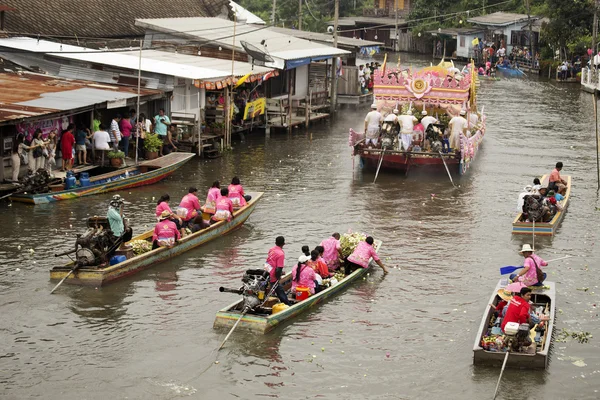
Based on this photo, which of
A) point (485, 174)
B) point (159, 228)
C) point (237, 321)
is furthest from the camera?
point (485, 174)

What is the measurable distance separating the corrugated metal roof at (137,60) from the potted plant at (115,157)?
4.29 meters

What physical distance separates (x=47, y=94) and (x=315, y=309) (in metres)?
13.2

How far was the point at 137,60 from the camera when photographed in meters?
32.9

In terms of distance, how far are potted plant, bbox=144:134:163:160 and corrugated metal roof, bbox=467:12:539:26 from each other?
42.2 metres

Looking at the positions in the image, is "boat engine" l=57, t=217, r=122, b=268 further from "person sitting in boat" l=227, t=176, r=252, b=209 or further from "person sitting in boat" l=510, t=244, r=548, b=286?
"person sitting in boat" l=510, t=244, r=548, b=286

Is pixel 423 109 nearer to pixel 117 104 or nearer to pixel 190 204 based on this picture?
pixel 117 104

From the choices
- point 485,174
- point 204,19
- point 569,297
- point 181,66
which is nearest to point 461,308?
point 569,297

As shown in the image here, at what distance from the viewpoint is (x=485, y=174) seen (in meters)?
31.4

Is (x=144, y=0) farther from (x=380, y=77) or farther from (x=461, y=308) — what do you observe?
(x=461, y=308)

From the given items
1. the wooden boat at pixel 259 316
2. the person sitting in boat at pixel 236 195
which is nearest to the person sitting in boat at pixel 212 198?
the person sitting in boat at pixel 236 195

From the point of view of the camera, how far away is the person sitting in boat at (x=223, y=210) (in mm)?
22469

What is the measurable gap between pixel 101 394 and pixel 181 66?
20308 mm

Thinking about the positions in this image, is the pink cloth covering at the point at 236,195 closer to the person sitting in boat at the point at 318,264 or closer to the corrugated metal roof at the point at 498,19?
the person sitting in boat at the point at 318,264

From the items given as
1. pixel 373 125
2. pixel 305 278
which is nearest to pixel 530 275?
pixel 305 278
